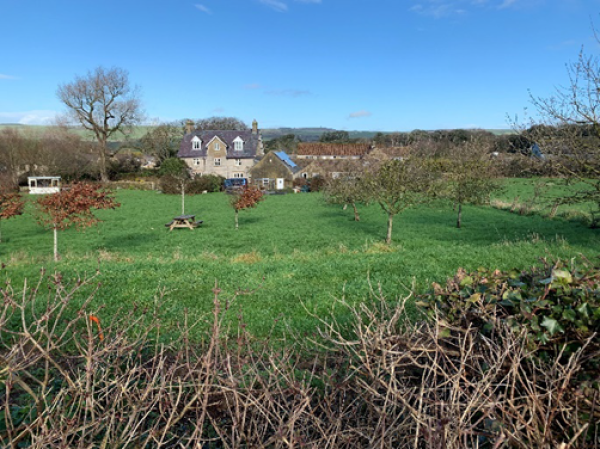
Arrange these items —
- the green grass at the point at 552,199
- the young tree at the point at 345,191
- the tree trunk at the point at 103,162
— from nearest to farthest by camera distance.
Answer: the green grass at the point at 552,199, the young tree at the point at 345,191, the tree trunk at the point at 103,162

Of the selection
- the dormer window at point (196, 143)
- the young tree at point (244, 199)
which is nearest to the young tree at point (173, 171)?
the dormer window at point (196, 143)

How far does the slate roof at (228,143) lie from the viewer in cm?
5969

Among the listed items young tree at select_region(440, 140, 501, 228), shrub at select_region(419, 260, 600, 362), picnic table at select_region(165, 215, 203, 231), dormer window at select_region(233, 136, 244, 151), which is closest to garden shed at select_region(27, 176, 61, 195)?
dormer window at select_region(233, 136, 244, 151)

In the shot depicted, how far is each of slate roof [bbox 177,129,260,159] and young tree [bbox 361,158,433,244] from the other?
41.6 metres

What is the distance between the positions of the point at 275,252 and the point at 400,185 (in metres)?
6.33

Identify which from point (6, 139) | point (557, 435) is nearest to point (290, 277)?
point (557, 435)

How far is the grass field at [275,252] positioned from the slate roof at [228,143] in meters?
17.0

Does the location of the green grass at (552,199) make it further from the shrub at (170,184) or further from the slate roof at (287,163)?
the shrub at (170,184)

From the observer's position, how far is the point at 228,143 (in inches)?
2384

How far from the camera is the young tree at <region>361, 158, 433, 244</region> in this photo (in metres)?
18.9

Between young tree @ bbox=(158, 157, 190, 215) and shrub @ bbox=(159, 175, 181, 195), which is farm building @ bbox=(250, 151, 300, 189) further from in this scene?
shrub @ bbox=(159, 175, 181, 195)

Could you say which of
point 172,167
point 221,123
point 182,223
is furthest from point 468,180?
point 221,123

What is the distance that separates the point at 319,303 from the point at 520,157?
910 cm

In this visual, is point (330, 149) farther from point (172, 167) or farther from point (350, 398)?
point (350, 398)
